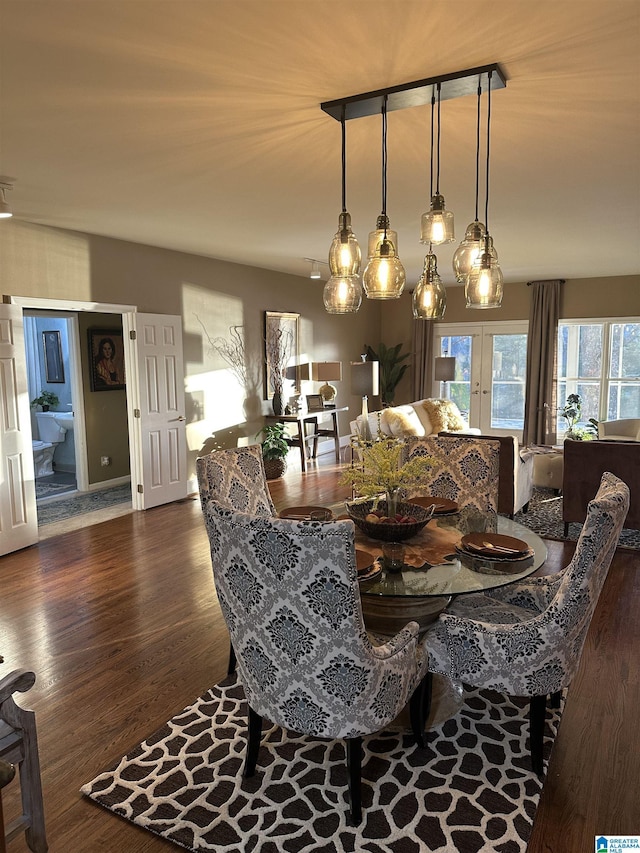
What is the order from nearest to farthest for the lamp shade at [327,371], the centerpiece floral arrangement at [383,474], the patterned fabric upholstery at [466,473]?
1. the centerpiece floral arrangement at [383,474]
2. the patterned fabric upholstery at [466,473]
3. the lamp shade at [327,371]

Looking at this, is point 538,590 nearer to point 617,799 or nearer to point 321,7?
point 617,799

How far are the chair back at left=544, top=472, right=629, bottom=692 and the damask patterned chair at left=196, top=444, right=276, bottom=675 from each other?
1.52 m

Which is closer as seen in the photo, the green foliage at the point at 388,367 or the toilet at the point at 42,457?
the toilet at the point at 42,457

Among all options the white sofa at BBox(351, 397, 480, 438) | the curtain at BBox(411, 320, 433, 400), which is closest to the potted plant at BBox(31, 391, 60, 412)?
the white sofa at BBox(351, 397, 480, 438)

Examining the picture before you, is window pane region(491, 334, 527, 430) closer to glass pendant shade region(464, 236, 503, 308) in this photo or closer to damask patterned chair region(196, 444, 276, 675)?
damask patterned chair region(196, 444, 276, 675)

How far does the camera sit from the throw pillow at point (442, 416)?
7793mm

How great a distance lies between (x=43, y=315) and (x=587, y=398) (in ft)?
24.5

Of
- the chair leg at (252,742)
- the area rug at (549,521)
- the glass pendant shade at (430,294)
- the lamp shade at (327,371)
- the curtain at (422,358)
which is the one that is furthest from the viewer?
the curtain at (422,358)

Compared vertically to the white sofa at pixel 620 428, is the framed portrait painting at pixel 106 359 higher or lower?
higher

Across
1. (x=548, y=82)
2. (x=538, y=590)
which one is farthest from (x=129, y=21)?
(x=538, y=590)

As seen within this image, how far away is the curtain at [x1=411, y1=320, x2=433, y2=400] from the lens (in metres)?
9.99

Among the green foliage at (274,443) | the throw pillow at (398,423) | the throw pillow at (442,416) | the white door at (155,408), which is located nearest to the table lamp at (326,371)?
the green foliage at (274,443)

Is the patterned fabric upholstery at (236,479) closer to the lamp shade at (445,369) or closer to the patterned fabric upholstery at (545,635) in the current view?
the patterned fabric upholstery at (545,635)

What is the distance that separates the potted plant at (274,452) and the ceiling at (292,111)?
9.72 feet
